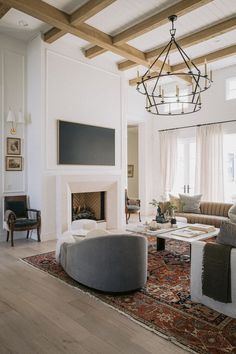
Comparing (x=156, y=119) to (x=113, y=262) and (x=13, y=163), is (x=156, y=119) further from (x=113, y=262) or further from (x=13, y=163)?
(x=113, y=262)

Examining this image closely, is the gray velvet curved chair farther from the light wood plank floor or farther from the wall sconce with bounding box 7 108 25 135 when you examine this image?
the wall sconce with bounding box 7 108 25 135

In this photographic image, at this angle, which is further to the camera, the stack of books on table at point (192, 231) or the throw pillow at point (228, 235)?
the stack of books on table at point (192, 231)

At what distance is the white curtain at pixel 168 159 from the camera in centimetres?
843

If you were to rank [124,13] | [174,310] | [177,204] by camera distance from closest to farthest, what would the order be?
1. [174,310]
2. [124,13]
3. [177,204]

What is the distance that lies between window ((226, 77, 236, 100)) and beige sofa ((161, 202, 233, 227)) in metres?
2.87

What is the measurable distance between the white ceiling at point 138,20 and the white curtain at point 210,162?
2091mm

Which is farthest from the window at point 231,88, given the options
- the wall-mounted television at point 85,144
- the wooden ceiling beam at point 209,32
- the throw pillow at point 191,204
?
the wall-mounted television at point 85,144

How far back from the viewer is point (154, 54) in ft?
20.1

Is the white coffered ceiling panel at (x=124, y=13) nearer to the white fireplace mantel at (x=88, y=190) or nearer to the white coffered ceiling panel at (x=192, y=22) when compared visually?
the white coffered ceiling panel at (x=192, y=22)

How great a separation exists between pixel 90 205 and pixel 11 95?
312 centimetres

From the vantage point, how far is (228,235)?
263 centimetres

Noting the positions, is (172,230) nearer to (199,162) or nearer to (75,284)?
Result: (75,284)

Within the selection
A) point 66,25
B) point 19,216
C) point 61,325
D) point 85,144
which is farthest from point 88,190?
point 61,325

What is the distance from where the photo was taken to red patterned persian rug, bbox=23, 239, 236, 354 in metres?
2.27
